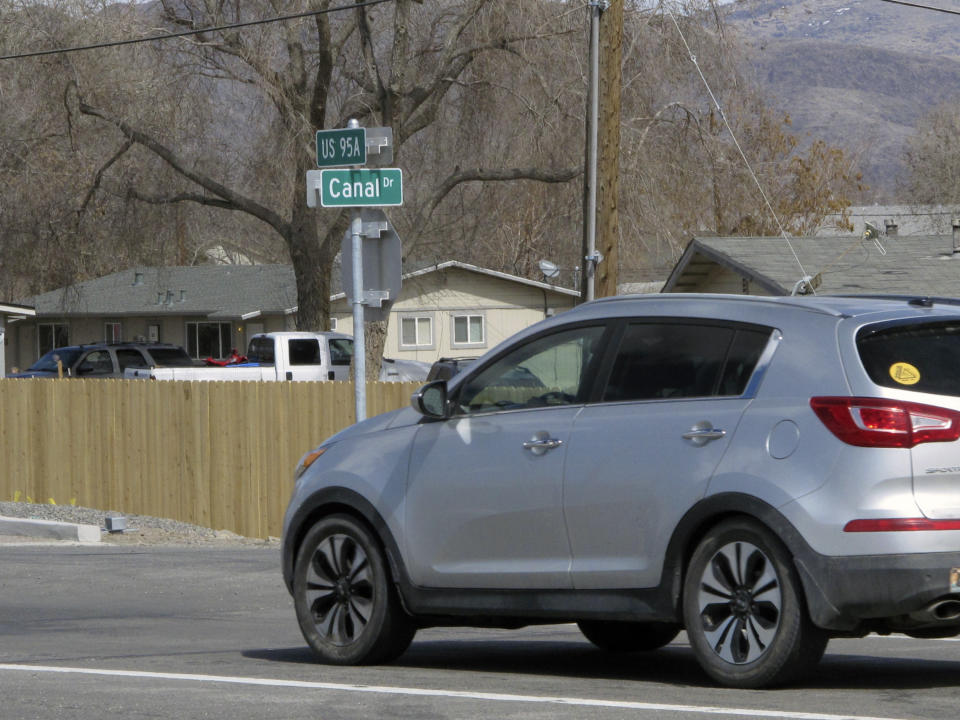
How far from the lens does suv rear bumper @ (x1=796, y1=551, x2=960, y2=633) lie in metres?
6.63

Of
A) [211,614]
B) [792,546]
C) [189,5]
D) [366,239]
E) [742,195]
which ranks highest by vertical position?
[189,5]

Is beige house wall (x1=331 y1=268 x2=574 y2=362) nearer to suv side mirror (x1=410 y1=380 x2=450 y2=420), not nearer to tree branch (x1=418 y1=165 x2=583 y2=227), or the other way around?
tree branch (x1=418 y1=165 x2=583 y2=227)

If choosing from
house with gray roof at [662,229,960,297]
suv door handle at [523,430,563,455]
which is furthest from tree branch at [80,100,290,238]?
suv door handle at [523,430,563,455]

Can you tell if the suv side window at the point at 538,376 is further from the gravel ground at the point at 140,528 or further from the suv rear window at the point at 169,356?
the suv rear window at the point at 169,356

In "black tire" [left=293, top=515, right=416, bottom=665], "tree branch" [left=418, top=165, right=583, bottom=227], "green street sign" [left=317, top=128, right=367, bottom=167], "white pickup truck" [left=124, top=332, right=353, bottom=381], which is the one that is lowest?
"black tire" [left=293, top=515, right=416, bottom=665]

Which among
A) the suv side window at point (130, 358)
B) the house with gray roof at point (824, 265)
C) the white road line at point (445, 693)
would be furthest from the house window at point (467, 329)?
the white road line at point (445, 693)

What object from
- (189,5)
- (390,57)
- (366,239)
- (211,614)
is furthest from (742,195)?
(211,614)

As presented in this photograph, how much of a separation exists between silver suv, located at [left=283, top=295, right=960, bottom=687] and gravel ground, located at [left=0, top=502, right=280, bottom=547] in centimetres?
985

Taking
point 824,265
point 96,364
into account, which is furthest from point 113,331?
point 824,265

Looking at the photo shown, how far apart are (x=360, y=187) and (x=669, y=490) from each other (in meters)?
7.09

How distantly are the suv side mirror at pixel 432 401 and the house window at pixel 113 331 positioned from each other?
4995 centimetres

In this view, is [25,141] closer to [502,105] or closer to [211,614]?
[502,105]

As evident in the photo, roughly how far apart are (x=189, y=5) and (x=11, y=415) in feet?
37.0

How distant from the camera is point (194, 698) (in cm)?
720
